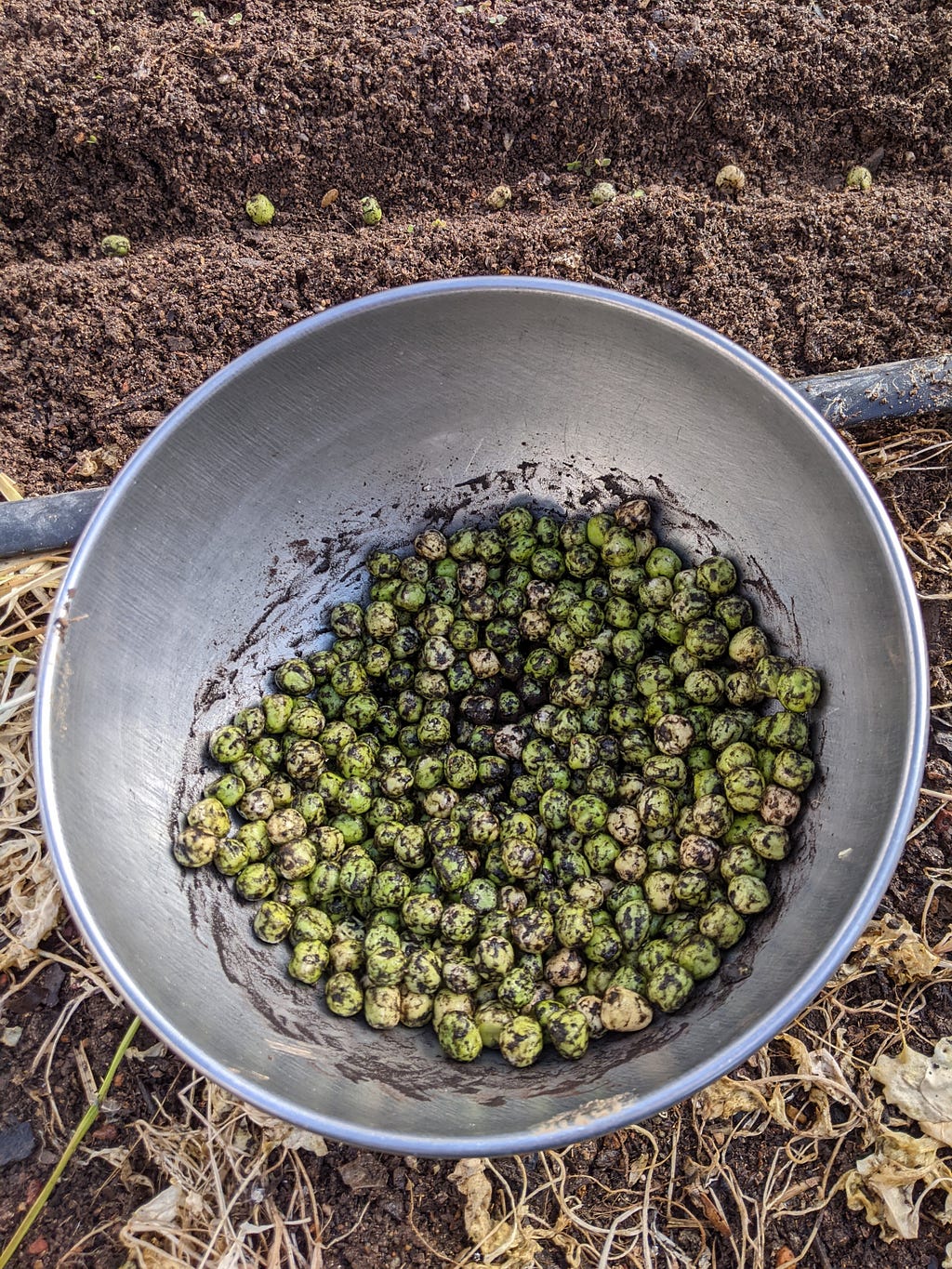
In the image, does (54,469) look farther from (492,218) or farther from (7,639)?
(492,218)

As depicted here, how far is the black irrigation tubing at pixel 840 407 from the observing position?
113 inches

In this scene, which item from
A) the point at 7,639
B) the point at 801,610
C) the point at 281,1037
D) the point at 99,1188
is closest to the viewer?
the point at 281,1037

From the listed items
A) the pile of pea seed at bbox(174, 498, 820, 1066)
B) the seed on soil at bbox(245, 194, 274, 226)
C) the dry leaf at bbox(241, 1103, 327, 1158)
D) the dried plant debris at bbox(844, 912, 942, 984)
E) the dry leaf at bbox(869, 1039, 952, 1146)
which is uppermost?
the seed on soil at bbox(245, 194, 274, 226)

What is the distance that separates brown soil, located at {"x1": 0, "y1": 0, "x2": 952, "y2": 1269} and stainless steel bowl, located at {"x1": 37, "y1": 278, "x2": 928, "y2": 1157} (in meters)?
0.89

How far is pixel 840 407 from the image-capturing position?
9.53 ft

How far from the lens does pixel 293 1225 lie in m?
2.42

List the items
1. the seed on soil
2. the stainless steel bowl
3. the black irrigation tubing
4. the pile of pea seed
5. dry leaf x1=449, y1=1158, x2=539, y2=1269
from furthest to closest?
the seed on soil
the black irrigation tubing
dry leaf x1=449, y1=1158, x2=539, y2=1269
the pile of pea seed
the stainless steel bowl

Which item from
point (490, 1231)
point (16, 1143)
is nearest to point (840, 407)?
point (490, 1231)

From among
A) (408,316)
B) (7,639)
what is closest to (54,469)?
(7,639)

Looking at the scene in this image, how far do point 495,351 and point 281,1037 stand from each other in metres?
A: 1.77

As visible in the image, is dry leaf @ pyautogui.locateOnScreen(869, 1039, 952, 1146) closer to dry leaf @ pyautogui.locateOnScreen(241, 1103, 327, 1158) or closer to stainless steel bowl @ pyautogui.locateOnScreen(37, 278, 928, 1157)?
stainless steel bowl @ pyautogui.locateOnScreen(37, 278, 928, 1157)

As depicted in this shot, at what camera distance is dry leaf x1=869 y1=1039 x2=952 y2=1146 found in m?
2.43

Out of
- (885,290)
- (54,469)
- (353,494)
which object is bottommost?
(54,469)

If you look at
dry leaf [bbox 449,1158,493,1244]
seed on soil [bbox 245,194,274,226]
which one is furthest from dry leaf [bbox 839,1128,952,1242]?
seed on soil [bbox 245,194,274,226]
